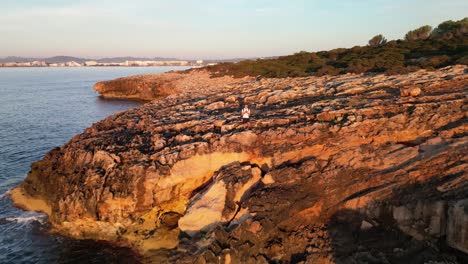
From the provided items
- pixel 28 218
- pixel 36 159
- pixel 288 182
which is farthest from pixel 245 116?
pixel 36 159

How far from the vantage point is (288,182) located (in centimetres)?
1561

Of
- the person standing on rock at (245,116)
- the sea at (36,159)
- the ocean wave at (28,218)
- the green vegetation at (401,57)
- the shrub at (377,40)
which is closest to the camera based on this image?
the sea at (36,159)

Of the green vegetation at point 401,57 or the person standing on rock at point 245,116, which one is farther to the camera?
the green vegetation at point 401,57

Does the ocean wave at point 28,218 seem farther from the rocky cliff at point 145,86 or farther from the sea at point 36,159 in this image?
the rocky cliff at point 145,86

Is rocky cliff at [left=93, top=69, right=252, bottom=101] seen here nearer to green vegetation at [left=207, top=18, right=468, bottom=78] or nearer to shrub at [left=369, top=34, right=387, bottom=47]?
green vegetation at [left=207, top=18, right=468, bottom=78]

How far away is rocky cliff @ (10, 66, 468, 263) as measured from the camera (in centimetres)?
1284

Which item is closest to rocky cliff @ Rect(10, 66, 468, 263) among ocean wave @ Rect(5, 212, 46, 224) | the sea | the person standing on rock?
ocean wave @ Rect(5, 212, 46, 224)

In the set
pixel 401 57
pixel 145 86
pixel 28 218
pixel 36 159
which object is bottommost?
pixel 28 218

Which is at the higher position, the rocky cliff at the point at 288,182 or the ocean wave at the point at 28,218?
the rocky cliff at the point at 288,182

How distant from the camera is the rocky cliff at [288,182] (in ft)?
42.1

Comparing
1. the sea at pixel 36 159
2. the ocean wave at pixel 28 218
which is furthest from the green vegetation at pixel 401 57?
the ocean wave at pixel 28 218

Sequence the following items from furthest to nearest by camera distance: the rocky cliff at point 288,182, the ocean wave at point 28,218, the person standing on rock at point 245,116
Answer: the person standing on rock at point 245,116 < the ocean wave at point 28,218 < the rocky cliff at point 288,182

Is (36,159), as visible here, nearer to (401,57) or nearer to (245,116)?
(245,116)

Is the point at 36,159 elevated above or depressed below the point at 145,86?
below
